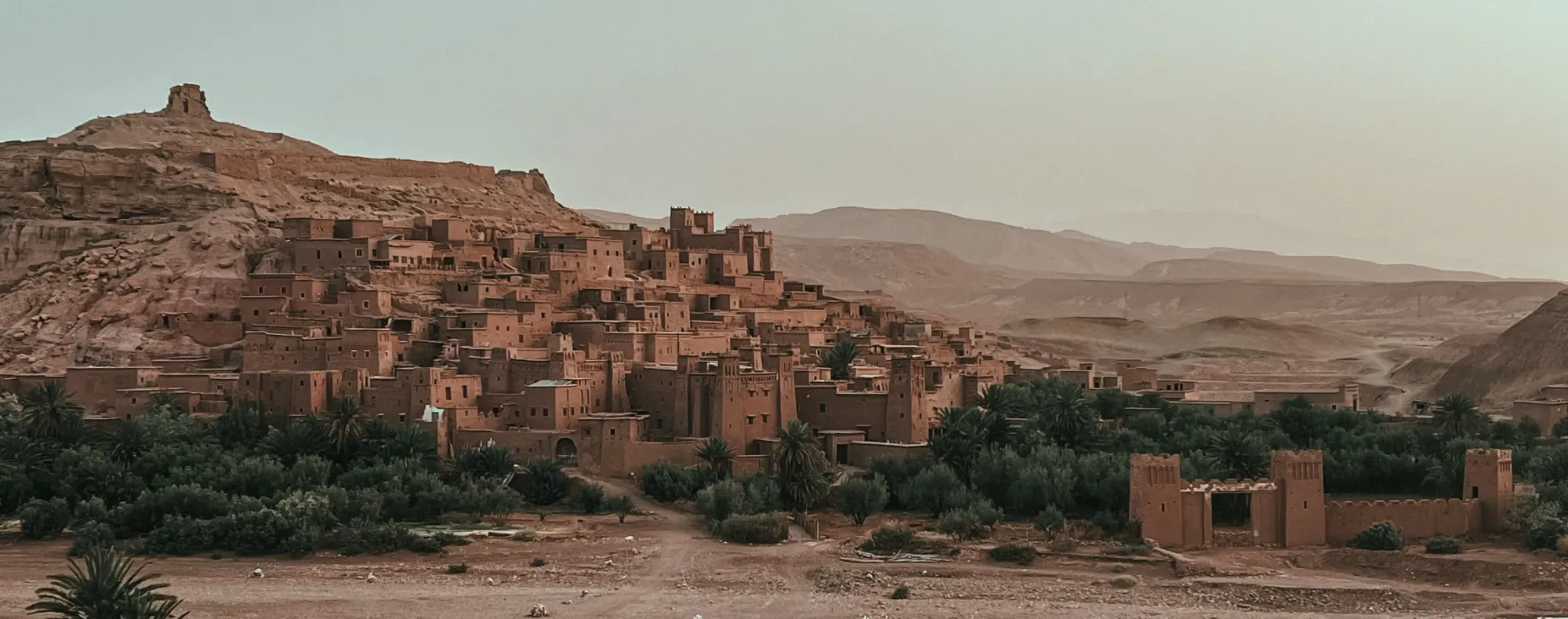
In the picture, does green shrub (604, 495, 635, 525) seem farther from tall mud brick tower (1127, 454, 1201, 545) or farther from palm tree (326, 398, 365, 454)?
tall mud brick tower (1127, 454, 1201, 545)

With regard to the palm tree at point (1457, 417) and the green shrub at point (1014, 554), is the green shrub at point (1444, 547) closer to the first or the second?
the green shrub at point (1014, 554)

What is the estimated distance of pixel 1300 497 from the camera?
29484mm

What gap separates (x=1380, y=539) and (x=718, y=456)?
10.4 metres

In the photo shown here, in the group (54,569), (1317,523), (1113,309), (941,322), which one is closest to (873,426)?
(1317,523)

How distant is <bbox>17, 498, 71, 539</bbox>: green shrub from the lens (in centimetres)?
3133

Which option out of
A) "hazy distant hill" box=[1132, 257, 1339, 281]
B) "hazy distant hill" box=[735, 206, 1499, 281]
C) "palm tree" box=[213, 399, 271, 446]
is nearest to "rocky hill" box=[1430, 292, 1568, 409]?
"palm tree" box=[213, 399, 271, 446]

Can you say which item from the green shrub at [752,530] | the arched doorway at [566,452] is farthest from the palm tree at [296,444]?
the green shrub at [752,530]

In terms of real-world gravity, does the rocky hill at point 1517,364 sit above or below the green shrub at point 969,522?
above

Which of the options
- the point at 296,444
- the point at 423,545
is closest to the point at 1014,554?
the point at 423,545

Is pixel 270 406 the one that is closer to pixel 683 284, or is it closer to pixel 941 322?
pixel 683 284

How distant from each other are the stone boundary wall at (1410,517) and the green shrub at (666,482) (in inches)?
396

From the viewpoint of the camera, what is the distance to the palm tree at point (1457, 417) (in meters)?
37.3

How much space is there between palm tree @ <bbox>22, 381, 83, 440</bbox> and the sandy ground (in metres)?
3.88

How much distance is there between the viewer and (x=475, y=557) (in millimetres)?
29109
